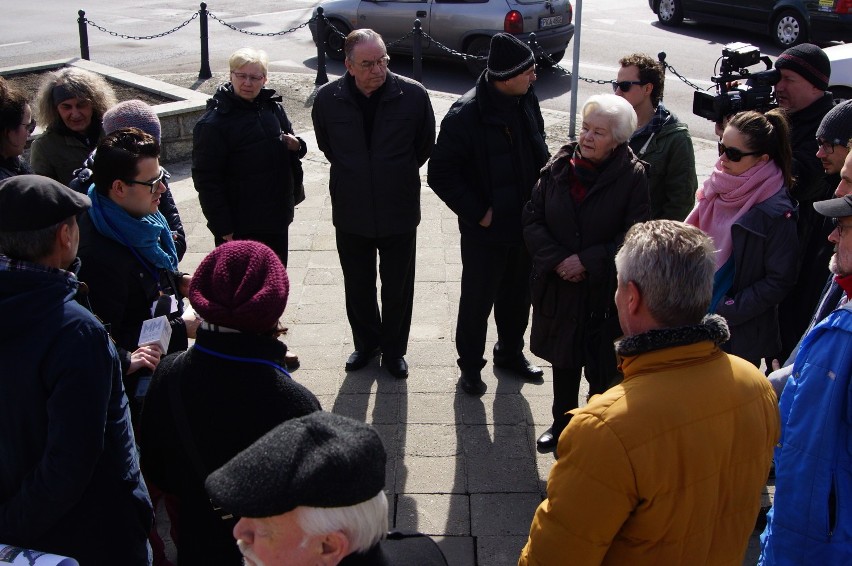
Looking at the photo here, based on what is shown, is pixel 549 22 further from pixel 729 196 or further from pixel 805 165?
pixel 729 196

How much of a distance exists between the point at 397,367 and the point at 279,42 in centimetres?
1162

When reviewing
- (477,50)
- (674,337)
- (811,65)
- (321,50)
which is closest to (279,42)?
(321,50)

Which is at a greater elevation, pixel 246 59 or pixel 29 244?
pixel 246 59

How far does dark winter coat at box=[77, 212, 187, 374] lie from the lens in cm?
341

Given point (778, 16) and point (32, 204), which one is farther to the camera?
point (778, 16)

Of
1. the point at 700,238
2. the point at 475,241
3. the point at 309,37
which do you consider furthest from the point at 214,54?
the point at 700,238

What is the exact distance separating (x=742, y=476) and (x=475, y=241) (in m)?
2.65

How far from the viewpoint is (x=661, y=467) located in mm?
2191

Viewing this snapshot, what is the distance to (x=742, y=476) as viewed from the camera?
91.4 inches

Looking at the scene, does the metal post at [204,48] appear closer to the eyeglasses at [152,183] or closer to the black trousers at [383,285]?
the black trousers at [383,285]

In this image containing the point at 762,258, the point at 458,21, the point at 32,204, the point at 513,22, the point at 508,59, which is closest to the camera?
the point at 32,204

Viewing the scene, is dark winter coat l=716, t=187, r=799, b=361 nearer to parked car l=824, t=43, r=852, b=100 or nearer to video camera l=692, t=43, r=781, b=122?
video camera l=692, t=43, r=781, b=122

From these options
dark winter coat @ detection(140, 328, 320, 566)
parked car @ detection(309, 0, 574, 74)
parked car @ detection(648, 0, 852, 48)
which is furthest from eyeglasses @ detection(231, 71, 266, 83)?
parked car @ detection(648, 0, 852, 48)

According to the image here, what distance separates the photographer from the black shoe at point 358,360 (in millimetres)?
5242
